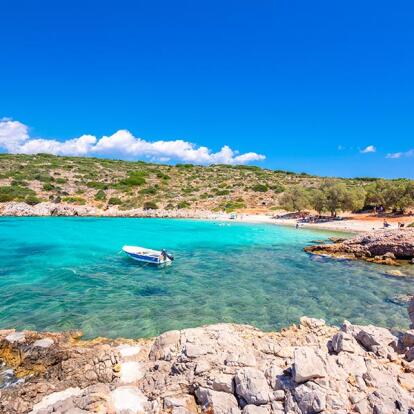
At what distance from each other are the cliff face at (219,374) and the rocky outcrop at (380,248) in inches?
711

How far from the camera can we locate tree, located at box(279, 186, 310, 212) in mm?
59906

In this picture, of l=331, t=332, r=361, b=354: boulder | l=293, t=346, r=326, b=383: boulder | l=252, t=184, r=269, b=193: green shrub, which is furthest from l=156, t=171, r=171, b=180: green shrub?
l=293, t=346, r=326, b=383: boulder

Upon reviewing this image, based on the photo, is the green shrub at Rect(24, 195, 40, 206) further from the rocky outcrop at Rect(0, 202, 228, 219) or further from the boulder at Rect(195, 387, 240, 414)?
the boulder at Rect(195, 387, 240, 414)

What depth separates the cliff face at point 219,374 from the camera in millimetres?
6316

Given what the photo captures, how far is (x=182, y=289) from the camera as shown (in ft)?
58.6

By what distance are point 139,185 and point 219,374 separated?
Result: 77.8m

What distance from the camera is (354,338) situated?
27.6ft

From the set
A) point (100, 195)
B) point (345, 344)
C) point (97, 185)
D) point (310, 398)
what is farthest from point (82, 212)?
point (310, 398)

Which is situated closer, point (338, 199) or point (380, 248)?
point (380, 248)

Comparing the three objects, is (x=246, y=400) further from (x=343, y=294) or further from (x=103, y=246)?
(x=103, y=246)

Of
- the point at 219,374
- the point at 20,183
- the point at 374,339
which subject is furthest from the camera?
the point at 20,183

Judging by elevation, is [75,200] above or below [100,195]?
below

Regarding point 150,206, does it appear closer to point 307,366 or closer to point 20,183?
point 20,183

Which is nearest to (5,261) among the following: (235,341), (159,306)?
(159,306)
